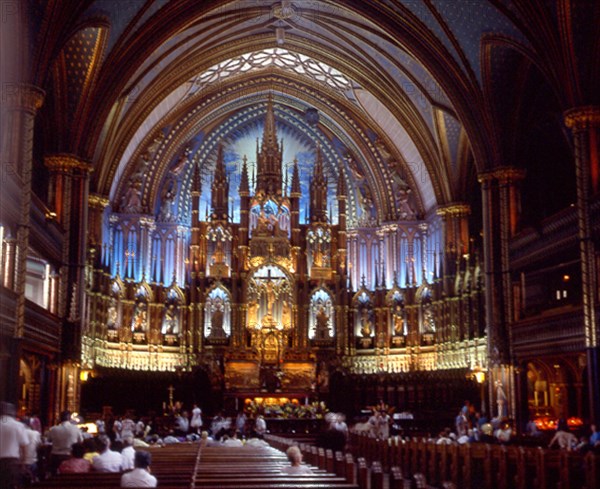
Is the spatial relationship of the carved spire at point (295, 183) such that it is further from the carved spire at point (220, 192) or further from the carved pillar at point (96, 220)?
the carved pillar at point (96, 220)

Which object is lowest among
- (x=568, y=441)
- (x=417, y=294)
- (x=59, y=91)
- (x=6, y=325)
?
(x=568, y=441)

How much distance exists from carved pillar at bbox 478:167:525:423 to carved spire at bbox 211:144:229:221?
13.6m

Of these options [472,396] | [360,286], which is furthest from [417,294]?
[472,396]

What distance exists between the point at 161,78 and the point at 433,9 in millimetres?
12091

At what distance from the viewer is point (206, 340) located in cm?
3725

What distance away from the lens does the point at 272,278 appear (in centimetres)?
3831

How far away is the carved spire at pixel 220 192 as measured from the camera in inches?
1532

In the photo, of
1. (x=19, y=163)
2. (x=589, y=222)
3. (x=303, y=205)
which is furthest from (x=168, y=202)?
(x=589, y=222)

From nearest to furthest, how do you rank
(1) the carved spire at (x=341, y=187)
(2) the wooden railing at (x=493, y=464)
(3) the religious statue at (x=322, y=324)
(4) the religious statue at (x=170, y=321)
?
(2) the wooden railing at (x=493, y=464), (4) the religious statue at (x=170, y=321), (3) the religious statue at (x=322, y=324), (1) the carved spire at (x=341, y=187)

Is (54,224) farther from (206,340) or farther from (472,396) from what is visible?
(472,396)

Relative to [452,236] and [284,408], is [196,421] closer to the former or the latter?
[284,408]

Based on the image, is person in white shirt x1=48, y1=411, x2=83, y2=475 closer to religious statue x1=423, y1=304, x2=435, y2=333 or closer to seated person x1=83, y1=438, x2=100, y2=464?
seated person x1=83, y1=438, x2=100, y2=464

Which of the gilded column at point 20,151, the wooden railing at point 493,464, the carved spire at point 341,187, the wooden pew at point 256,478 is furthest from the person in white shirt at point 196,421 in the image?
the wooden pew at point 256,478

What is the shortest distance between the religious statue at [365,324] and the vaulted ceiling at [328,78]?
4.93m
